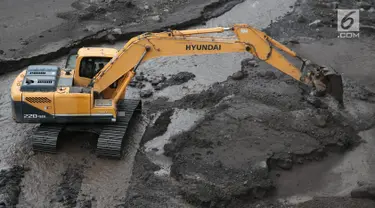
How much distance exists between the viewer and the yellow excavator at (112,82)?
10.1 metres

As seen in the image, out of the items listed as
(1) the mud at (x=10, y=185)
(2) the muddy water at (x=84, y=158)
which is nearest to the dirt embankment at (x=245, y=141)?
(2) the muddy water at (x=84, y=158)

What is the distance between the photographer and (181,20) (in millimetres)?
17094

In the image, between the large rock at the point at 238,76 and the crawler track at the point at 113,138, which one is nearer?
the crawler track at the point at 113,138

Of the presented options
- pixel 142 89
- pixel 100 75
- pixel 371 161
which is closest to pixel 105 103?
pixel 100 75

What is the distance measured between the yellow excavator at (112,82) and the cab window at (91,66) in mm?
202

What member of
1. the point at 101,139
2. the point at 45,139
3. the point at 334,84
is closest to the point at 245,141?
the point at 334,84

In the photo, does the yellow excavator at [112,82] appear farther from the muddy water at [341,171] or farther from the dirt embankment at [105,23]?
the dirt embankment at [105,23]

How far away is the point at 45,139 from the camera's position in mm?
10320

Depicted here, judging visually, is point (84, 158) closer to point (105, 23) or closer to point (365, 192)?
point (365, 192)

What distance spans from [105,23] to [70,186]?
8.36 meters

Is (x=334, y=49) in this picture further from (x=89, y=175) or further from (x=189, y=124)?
(x=89, y=175)

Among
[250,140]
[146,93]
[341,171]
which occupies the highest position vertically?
[146,93]

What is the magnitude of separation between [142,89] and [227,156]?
420cm

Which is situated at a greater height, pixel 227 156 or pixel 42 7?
pixel 42 7
